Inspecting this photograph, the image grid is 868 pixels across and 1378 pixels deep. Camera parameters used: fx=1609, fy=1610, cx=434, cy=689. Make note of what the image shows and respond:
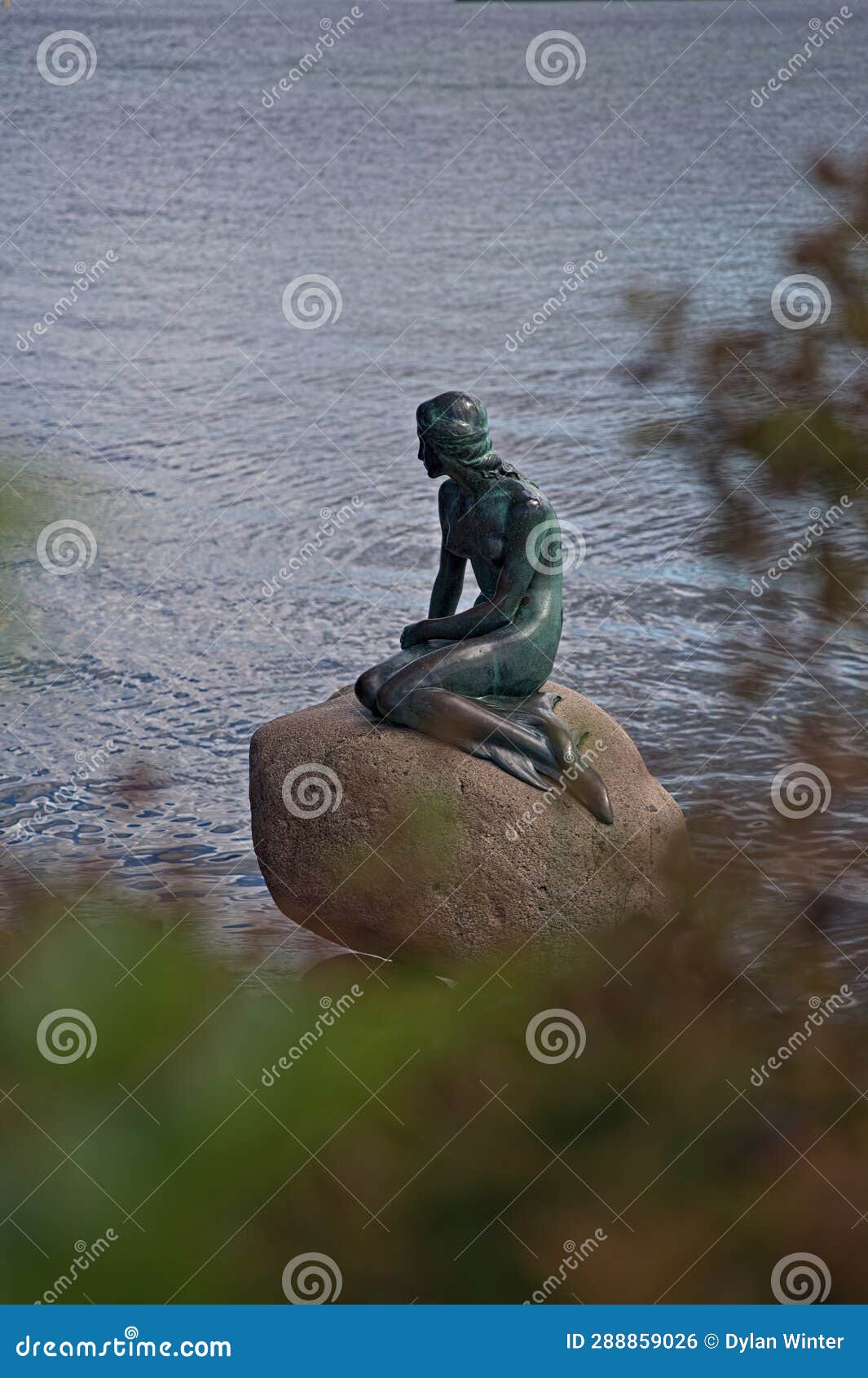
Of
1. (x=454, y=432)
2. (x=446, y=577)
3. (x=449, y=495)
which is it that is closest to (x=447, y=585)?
(x=446, y=577)

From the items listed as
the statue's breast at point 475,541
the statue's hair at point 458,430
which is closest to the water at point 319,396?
the statue's hair at point 458,430

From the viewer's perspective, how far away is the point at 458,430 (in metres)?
4.90

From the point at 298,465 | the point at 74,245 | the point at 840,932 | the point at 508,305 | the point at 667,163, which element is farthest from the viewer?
the point at 667,163

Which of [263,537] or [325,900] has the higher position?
[263,537]

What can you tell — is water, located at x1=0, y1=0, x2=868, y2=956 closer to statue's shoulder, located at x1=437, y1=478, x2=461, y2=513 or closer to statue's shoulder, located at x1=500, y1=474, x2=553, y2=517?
statue's shoulder, located at x1=500, y1=474, x2=553, y2=517

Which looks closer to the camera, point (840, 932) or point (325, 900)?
point (325, 900)

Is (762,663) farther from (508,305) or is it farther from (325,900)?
(508,305)

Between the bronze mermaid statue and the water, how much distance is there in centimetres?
79

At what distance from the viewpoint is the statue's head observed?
193 inches

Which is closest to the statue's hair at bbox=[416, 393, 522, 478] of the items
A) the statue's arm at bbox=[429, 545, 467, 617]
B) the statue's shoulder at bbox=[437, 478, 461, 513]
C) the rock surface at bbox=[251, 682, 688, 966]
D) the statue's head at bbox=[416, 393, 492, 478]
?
the statue's head at bbox=[416, 393, 492, 478]

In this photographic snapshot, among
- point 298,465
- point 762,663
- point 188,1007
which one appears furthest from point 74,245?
point 188,1007

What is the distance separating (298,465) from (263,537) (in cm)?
143

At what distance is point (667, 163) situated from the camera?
69.4 feet

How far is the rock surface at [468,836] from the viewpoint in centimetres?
486
